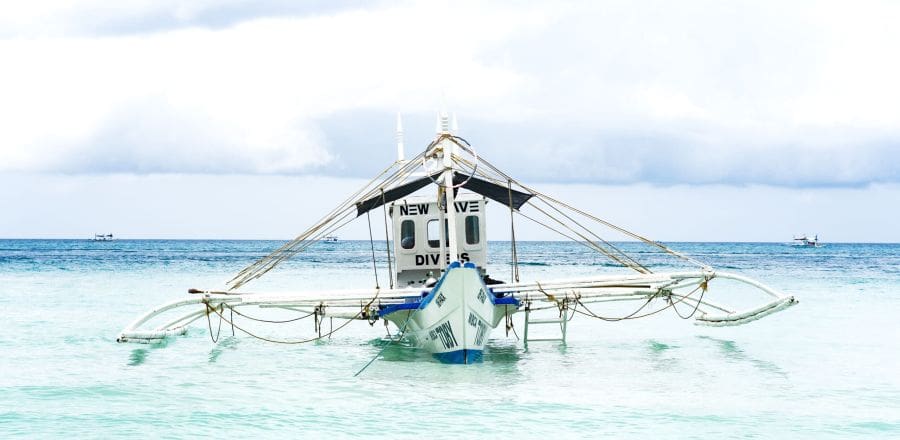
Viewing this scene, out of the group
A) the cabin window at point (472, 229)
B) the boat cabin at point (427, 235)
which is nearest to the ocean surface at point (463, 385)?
the boat cabin at point (427, 235)

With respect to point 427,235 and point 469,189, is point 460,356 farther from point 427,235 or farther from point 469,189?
point 427,235

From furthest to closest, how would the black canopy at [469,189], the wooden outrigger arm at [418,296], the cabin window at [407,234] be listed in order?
the cabin window at [407,234]
the black canopy at [469,189]
the wooden outrigger arm at [418,296]

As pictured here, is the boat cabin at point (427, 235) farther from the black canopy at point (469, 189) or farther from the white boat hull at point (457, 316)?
the white boat hull at point (457, 316)

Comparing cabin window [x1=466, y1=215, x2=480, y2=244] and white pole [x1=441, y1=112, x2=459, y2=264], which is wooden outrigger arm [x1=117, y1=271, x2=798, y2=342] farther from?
cabin window [x1=466, y1=215, x2=480, y2=244]

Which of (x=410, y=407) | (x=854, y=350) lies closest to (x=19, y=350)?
(x=410, y=407)

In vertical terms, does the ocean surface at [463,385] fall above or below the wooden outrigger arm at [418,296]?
below

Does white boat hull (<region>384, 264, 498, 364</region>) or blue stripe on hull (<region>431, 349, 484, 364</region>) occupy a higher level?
white boat hull (<region>384, 264, 498, 364</region>)

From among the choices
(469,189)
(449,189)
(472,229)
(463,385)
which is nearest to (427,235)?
(472,229)

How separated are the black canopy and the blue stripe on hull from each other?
9.78ft

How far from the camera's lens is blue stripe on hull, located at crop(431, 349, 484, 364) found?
576 inches

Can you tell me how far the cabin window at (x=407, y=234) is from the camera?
18.6 meters

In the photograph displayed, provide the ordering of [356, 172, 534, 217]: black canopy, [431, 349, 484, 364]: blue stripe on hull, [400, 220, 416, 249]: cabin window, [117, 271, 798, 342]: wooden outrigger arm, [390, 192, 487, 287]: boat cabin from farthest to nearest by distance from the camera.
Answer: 1. [400, 220, 416, 249]: cabin window
2. [390, 192, 487, 287]: boat cabin
3. [356, 172, 534, 217]: black canopy
4. [117, 271, 798, 342]: wooden outrigger arm
5. [431, 349, 484, 364]: blue stripe on hull

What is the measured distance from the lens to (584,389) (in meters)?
13.3

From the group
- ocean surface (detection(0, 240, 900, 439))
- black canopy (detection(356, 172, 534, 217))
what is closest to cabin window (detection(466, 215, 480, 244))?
black canopy (detection(356, 172, 534, 217))
